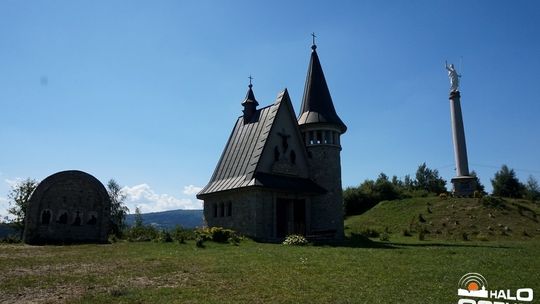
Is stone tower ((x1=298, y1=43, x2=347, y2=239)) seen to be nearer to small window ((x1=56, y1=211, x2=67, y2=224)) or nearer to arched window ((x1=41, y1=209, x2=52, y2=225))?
small window ((x1=56, y1=211, x2=67, y2=224))

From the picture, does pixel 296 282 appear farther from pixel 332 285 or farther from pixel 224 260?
pixel 224 260

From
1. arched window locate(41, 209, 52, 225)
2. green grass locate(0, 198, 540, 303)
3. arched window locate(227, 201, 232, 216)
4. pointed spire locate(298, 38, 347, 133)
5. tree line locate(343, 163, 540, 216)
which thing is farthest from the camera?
tree line locate(343, 163, 540, 216)

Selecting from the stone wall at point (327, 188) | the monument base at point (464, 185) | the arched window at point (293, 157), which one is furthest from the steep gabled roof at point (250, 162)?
the monument base at point (464, 185)

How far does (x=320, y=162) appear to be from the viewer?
34250 mm

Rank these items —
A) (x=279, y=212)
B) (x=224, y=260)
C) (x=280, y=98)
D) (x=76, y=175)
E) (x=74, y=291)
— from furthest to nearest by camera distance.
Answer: (x=280, y=98)
(x=279, y=212)
(x=76, y=175)
(x=224, y=260)
(x=74, y=291)

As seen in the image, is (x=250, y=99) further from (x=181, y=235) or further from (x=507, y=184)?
(x=507, y=184)

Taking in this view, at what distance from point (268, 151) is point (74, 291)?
22.2m

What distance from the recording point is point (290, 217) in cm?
3148

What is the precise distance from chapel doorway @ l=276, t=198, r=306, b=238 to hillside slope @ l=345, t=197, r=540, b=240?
8.07 m

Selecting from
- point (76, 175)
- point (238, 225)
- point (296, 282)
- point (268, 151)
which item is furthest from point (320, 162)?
point (296, 282)

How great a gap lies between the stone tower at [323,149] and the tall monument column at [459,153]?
70.8 ft

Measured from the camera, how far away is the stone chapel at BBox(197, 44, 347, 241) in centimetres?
2961

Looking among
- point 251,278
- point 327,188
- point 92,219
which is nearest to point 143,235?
point 92,219

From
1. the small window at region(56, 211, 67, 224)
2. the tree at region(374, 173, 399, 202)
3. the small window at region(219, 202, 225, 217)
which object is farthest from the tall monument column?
the small window at region(56, 211, 67, 224)
